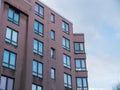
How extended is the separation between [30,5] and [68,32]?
976 cm

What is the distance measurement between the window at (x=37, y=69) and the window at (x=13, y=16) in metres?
6.21

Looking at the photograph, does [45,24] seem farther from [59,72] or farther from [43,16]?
[59,72]

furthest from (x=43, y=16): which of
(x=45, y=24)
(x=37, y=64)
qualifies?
(x=37, y=64)

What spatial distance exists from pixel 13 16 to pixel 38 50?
237 inches

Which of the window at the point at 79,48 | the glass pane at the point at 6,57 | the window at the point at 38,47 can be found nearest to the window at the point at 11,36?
the glass pane at the point at 6,57

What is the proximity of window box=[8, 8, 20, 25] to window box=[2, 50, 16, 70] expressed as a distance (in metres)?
4.74

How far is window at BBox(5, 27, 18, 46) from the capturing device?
97.2 ft

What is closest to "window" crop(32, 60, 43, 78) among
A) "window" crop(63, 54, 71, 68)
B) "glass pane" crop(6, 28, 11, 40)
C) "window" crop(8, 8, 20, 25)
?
"glass pane" crop(6, 28, 11, 40)

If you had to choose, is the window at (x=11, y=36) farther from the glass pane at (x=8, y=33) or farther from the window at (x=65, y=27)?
the window at (x=65, y=27)

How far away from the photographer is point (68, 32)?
4119 centimetres

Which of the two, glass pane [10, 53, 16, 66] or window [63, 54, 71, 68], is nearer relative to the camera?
glass pane [10, 53, 16, 66]

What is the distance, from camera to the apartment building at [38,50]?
28.9 metres

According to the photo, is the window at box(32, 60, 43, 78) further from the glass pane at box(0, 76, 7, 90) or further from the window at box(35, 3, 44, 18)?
the window at box(35, 3, 44, 18)

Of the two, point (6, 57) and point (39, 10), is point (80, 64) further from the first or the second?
point (6, 57)
